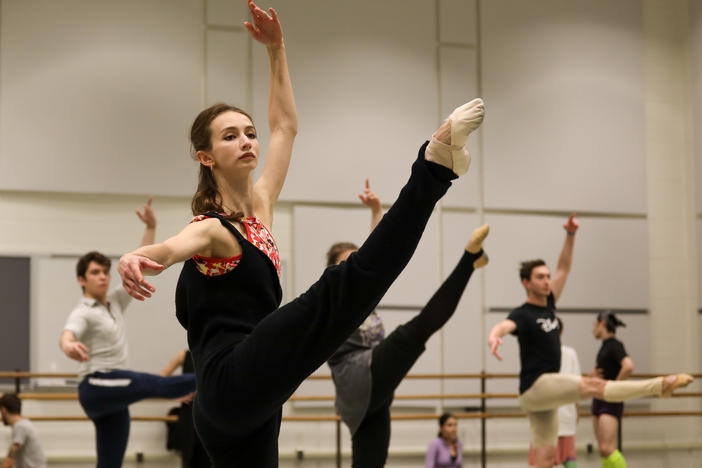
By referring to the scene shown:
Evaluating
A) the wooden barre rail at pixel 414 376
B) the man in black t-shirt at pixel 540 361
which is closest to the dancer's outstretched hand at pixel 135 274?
the man in black t-shirt at pixel 540 361

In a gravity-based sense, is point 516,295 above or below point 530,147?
below

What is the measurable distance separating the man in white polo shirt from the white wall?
187 centimetres

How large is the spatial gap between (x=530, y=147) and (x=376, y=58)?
171cm

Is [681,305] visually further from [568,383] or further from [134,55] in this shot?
[134,55]

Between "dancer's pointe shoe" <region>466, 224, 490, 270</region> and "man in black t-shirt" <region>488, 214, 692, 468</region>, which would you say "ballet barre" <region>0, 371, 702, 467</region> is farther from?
"dancer's pointe shoe" <region>466, 224, 490, 270</region>

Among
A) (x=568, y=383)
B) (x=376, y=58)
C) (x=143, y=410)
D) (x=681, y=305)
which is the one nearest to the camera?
(x=568, y=383)

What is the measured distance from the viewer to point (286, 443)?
22.0 ft

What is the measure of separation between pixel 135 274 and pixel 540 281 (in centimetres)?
374

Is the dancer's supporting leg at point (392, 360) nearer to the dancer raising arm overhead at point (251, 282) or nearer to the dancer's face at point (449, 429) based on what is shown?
the dancer raising arm overhead at point (251, 282)

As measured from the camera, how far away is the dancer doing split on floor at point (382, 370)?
3.68m

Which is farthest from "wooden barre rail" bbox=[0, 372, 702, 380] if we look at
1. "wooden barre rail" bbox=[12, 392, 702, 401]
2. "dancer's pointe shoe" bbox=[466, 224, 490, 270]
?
"dancer's pointe shoe" bbox=[466, 224, 490, 270]

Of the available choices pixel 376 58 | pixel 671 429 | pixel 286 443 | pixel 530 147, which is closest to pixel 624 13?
pixel 530 147

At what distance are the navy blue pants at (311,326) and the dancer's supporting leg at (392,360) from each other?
1718mm

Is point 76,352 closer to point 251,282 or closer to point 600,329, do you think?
point 251,282
